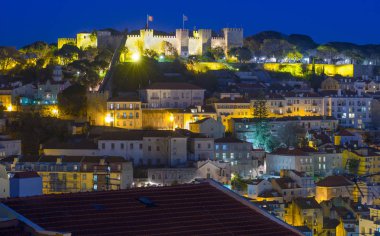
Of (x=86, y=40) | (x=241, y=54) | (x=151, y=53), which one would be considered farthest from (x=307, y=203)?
(x=86, y=40)

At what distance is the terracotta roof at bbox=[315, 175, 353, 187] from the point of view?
32353mm

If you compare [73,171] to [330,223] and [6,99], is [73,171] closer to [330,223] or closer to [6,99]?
[330,223]

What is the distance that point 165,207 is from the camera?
13.9 meters

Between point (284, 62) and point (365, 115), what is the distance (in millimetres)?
11754

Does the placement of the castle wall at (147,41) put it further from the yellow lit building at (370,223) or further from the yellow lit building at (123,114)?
the yellow lit building at (370,223)

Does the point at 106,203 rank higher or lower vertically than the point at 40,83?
lower

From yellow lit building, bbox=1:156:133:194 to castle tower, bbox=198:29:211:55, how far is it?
25.9 meters

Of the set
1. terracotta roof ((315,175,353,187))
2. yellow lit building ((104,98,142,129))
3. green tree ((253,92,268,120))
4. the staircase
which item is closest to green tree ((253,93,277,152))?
green tree ((253,92,268,120))

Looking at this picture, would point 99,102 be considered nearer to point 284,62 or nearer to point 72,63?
point 72,63

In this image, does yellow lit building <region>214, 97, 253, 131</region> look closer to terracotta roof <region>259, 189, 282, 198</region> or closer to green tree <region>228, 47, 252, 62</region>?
terracotta roof <region>259, 189, 282, 198</region>

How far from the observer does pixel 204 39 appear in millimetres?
56094

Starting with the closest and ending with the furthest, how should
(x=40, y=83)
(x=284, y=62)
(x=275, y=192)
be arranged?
(x=275, y=192) → (x=40, y=83) → (x=284, y=62)

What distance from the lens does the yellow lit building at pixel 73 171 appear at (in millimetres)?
29453

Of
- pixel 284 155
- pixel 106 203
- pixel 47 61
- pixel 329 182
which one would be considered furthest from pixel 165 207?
pixel 47 61
